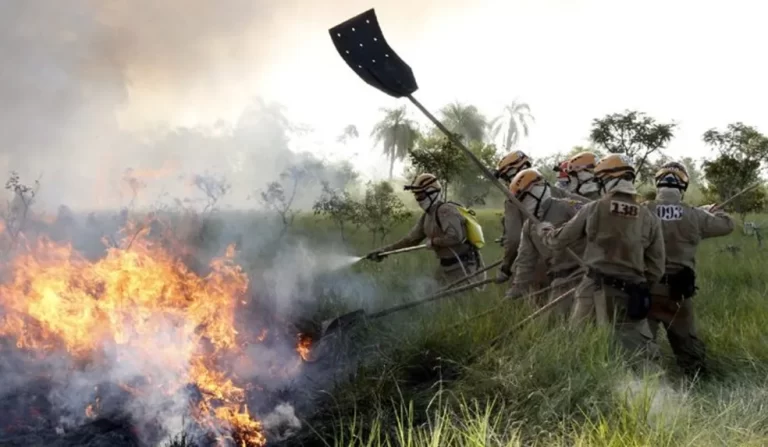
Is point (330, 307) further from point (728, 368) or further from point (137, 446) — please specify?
point (728, 368)

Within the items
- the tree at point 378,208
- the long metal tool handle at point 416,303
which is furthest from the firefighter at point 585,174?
the tree at point 378,208

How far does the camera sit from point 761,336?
507cm

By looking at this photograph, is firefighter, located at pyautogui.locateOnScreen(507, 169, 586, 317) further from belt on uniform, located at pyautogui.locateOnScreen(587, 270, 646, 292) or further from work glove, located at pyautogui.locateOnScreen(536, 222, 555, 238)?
belt on uniform, located at pyautogui.locateOnScreen(587, 270, 646, 292)

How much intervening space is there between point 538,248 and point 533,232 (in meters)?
0.16

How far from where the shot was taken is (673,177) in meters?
5.35

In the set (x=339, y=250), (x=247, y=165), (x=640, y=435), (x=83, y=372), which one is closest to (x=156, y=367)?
(x=83, y=372)

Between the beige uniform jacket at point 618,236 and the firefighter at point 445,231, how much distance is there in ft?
7.39

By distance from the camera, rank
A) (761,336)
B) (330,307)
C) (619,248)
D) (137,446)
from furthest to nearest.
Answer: (330,307) < (761,336) < (619,248) < (137,446)

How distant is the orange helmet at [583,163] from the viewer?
645 centimetres

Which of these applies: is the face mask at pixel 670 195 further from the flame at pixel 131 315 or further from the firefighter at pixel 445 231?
the flame at pixel 131 315

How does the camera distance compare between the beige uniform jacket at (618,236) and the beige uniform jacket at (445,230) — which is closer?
the beige uniform jacket at (618,236)

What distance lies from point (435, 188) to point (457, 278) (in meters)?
1.10

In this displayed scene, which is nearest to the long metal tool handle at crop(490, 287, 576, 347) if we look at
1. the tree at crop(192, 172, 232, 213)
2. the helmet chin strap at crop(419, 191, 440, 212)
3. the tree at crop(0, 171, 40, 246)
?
the helmet chin strap at crop(419, 191, 440, 212)

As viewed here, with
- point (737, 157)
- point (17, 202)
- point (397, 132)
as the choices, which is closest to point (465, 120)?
point (397, 132)
